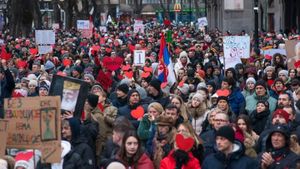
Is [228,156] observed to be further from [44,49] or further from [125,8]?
[125,8]

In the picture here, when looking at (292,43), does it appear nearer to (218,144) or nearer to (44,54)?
(44,54)

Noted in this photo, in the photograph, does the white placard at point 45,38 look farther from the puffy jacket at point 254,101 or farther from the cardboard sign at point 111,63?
the puffy jacket at point 254,101

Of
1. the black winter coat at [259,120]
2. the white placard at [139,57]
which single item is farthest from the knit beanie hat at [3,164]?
the white placard at [139,57]

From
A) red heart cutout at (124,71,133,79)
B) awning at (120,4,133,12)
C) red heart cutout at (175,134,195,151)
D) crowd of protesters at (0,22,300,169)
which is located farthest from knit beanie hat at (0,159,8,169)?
awning at (120,4,133,12)

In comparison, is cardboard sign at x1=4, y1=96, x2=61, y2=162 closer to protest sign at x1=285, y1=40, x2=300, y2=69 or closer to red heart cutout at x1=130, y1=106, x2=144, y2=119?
red heart cutout at x1=130, y1=106, x2=144, y2=119

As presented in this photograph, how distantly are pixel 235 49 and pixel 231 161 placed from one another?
12373mm

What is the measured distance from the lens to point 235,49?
21.5 metres

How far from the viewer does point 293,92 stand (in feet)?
50.3

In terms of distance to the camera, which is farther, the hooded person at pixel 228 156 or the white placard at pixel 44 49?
the white placard at pixel 44 49

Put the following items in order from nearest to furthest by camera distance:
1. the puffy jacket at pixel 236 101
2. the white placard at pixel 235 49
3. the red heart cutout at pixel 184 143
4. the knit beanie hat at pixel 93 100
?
the red heart cutout at pixel 184 143 < the knit beanie hat at pixel 93 100 < the puffy jacket at pixel 236 101 < the white placard at pixel 235 49

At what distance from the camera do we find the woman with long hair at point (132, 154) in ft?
31.2

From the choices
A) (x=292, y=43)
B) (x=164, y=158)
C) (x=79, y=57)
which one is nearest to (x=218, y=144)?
(x=164, y=158)

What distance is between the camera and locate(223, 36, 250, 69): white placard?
21.3 meters

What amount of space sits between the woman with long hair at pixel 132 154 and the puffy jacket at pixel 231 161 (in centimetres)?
57
